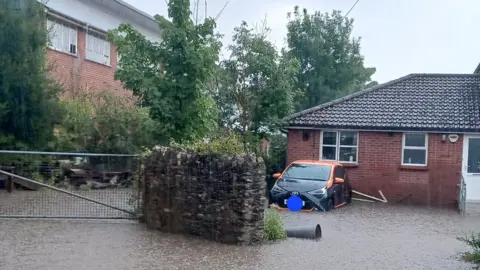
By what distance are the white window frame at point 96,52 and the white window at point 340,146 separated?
389 inches

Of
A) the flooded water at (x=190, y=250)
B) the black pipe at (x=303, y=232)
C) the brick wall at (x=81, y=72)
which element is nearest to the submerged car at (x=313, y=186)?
the flooded water at (x=190, y=250)

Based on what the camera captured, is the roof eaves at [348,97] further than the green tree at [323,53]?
No

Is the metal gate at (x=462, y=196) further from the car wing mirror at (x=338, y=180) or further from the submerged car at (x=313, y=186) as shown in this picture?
the car wing mirror at (x=338, y=180)

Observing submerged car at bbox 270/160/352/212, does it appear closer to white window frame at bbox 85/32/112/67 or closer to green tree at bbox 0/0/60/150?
green tree at bbox 0/0/60/150

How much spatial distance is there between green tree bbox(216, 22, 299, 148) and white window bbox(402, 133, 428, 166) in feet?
15.1

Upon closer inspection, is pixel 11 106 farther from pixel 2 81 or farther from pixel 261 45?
pixel 261 45

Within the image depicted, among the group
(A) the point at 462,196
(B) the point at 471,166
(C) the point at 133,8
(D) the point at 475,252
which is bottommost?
(A) the point at 462,196

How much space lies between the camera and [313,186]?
57.9 feet

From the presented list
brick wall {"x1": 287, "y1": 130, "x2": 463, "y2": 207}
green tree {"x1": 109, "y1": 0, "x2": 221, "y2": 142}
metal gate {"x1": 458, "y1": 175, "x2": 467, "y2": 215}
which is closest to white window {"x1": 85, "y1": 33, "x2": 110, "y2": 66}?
brick wall {"x1": 287, "y1": 130, "x2": 463, "y2": 207}

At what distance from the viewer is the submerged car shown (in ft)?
56.5

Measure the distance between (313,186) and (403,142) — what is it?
620 centimetres

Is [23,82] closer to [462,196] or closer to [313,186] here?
[313,186]

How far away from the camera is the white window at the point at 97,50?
24.7 m

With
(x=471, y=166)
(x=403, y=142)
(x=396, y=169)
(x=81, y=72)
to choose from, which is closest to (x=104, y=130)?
(x=81, y=72)
